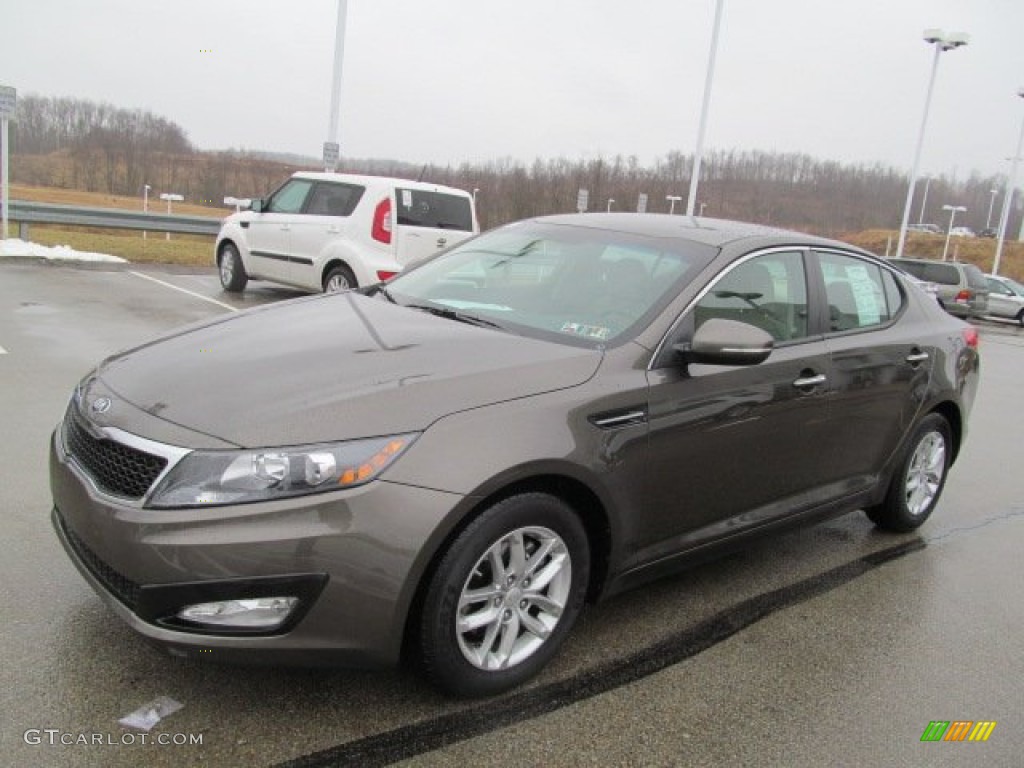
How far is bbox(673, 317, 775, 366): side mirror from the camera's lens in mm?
3078

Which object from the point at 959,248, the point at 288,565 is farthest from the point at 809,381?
the point at 959,248

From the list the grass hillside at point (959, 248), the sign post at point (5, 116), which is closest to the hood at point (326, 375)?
the sign post at point (5, 116)

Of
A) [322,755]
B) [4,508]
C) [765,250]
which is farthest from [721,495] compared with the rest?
[4,508]

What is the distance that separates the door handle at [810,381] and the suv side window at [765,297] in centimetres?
20

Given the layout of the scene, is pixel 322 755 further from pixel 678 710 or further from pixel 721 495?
pixel 721 495

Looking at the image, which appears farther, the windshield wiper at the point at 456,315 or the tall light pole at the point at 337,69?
the tall light pole at the point at 337,69

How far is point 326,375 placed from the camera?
273 cm

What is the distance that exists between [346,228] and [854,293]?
311 inches

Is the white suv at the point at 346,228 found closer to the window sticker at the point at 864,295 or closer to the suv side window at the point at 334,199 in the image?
the suv side window at the point at 334,199

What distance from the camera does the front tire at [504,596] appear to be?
2.55 m

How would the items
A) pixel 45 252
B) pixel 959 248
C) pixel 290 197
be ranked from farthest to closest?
pixel 959 248 → pixel 45 252 → pixel 290 197

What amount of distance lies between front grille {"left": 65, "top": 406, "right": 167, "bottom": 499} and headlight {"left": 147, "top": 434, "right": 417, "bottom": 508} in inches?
3.1

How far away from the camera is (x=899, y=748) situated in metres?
2.75

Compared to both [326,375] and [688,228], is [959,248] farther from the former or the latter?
[326,375]
